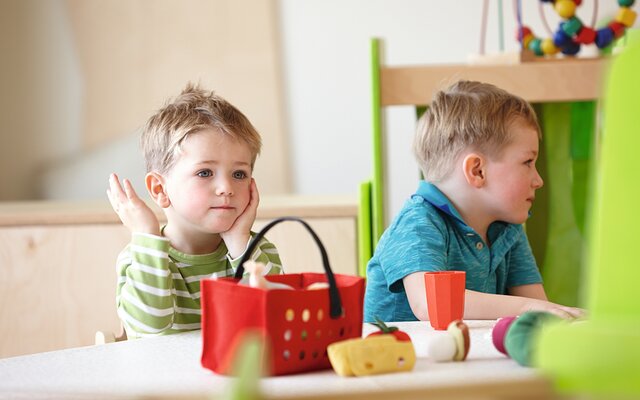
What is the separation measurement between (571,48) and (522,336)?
51.5 inches

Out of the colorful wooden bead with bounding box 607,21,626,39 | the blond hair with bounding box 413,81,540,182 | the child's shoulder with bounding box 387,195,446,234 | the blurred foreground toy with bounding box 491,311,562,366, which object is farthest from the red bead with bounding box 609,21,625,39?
the blurred foreground toy with bounding box 491,311,562,366

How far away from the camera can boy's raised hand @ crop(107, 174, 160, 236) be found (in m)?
1.26

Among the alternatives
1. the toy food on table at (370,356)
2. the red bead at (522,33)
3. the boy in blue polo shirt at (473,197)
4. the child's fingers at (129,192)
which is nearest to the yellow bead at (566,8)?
the red bead at (522,33)

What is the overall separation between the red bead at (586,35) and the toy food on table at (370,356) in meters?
1.33

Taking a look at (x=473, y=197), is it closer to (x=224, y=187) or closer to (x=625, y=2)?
(x=224, y=187)

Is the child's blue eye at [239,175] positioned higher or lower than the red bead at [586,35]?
lower

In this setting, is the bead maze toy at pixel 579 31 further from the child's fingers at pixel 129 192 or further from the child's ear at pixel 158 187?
the child's fingers at pixel 129 192

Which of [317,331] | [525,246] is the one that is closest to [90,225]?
[525,246]

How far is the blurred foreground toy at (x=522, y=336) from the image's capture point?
0.78m

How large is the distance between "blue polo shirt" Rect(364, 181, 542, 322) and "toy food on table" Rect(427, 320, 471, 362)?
0.46 metres

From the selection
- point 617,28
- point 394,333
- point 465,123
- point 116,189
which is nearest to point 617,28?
point 617,28

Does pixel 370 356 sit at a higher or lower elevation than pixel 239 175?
lower

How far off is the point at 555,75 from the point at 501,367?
44.3 inches

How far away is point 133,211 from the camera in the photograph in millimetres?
1271
